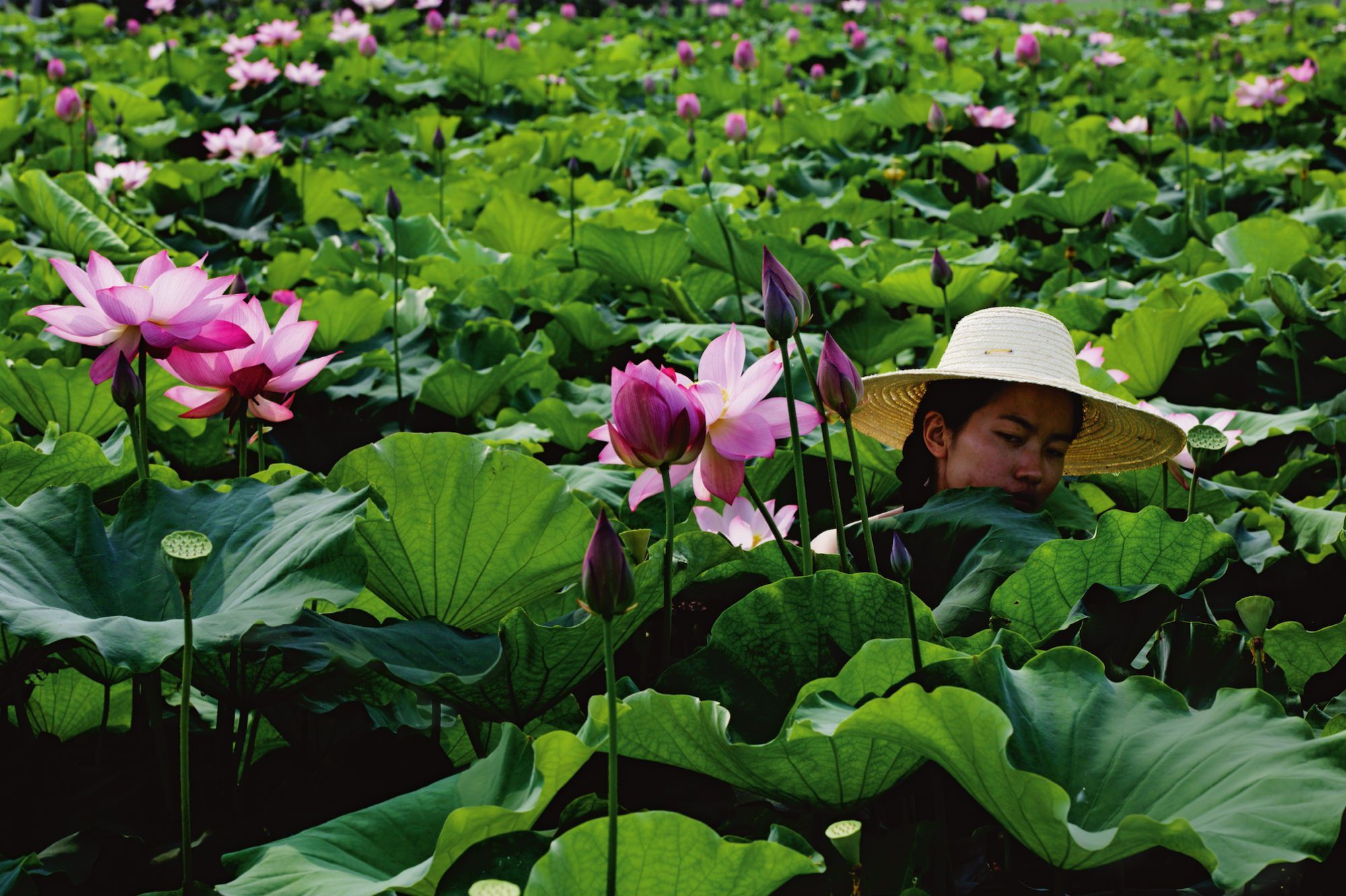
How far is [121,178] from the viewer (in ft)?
10.2

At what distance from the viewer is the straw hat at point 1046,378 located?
58.0 inches

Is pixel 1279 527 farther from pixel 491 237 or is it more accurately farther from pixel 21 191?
pixel 21 191

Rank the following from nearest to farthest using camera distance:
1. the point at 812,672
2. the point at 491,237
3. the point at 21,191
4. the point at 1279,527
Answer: the point at 812,672 < the point at 1279,527 < the point at 21,191 < the point at 491,237

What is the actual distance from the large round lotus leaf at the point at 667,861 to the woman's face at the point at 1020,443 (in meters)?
0.81

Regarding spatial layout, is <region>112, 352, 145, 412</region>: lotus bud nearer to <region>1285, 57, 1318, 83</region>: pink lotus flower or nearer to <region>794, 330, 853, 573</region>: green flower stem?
<region>794, 330, 853, 573</region>: green flower stem

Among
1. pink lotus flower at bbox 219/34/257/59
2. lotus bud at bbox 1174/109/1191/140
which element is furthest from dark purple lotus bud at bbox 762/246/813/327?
pink lotus flower at bbox 219/34/257/59

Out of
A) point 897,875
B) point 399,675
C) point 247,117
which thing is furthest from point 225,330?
point 247,117

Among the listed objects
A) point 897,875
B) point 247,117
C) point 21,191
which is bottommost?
point 247,117

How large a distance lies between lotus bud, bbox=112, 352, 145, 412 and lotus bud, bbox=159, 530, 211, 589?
0.36 meters

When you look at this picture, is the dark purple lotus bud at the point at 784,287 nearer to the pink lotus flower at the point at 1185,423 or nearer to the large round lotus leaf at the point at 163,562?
the large round lotus leaf at the point at 163,562

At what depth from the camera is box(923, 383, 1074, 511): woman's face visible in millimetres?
1503

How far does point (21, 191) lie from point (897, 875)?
2.39m

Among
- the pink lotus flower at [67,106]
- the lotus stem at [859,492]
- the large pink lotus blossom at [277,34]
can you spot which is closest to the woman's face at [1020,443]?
the lotus stem at [859,492]

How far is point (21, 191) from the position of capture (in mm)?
→ 2582
